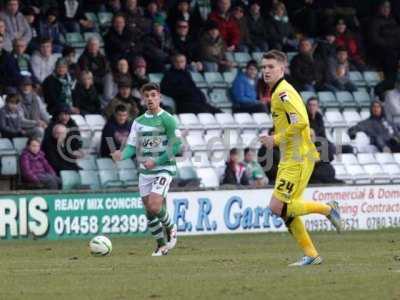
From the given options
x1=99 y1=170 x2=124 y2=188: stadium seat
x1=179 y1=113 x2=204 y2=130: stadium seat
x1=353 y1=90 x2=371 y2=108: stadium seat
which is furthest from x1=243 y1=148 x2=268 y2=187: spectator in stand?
x1=353 y1=90 x2=371 y2=108: stadium seat

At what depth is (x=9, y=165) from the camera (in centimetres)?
2197

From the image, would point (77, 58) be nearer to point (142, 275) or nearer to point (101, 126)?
point (101, 126)

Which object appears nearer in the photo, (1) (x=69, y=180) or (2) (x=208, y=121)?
(1) (x=69, y=180)

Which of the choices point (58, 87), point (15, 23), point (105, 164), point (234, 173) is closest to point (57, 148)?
point (105, 164)

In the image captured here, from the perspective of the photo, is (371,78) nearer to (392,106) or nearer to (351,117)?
(392,106)

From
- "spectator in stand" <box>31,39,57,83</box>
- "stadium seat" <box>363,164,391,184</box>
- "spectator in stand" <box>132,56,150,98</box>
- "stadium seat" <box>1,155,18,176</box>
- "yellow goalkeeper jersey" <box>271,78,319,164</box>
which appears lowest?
"stadium seat" <box>363,164,391,184</box>

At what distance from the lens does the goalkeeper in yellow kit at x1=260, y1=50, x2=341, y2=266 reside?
14.0m

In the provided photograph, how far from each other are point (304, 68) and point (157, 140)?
1067 centimetres

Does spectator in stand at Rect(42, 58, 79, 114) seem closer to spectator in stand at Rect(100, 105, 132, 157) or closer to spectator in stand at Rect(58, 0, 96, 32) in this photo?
spectator in stand at Rect(100, 105, 132, 157)

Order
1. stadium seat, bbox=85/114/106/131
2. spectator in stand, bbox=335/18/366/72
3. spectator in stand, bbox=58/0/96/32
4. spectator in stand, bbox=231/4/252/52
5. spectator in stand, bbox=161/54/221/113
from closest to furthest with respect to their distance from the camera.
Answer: stadium seat, bbox=85/114/106/131
spectator in stand, bbox=161/54/221/113
spectator in stand, bbox=58/0/96/32
spectator in stand, bbox=231/4/252/52
spectator in stand, bbox=335/18/366/72

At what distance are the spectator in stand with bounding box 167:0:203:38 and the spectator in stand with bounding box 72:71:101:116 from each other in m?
3.28

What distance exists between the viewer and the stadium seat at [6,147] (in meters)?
21.9

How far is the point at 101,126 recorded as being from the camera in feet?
77.4

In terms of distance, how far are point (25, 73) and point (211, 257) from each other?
8142 millimetres
